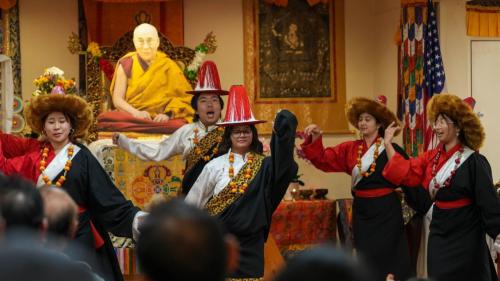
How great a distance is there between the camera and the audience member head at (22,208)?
2268 mm

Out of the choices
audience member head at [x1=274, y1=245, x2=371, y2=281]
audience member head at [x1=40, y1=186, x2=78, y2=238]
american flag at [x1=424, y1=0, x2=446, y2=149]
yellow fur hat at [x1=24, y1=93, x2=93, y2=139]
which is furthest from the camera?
american flag at [x1=424, y1=0, x2=446, y2=149]

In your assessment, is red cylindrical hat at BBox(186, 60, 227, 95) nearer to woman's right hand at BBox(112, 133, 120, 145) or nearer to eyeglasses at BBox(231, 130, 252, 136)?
woman's right hand at BBox(112, 133, 120, 145)

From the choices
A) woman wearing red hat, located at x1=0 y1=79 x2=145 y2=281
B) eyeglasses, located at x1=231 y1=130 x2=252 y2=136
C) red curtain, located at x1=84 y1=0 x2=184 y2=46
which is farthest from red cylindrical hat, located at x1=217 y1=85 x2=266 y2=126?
red curtain, located at x1=84 y1=0 x2=184 y2=46

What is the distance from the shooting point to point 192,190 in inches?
206

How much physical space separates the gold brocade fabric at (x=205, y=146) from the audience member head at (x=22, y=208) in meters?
3.51

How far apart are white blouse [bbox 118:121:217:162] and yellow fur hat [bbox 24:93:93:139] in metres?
1.08

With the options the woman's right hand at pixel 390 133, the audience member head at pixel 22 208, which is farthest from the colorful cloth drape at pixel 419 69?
the audience member head at pixel 22 208

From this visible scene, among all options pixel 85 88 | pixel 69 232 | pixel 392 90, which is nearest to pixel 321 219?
pixel 392 90

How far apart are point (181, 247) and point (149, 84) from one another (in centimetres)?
670

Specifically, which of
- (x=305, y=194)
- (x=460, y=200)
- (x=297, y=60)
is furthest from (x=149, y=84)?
(x=460, y=200)

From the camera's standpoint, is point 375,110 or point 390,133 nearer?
point 390,133

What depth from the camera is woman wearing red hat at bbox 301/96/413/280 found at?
6.50 metres

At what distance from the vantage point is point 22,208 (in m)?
2.29

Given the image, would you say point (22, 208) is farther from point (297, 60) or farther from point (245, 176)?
point (297, 60)
